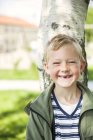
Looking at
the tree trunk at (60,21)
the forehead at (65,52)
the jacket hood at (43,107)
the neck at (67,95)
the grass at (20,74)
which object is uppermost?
the tree trunk at (60,21)

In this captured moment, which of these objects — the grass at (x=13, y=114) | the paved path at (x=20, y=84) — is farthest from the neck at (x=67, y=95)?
the paved path at (x=20, y=84)

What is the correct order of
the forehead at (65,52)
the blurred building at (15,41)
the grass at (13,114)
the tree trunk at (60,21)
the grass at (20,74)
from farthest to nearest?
the blurred building at (15,41)
the grass at (20,74)
the grass at (13,114)
the tree trunk at (60,21)
the forehead at (65,52)

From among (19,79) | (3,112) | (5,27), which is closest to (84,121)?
(3,112)

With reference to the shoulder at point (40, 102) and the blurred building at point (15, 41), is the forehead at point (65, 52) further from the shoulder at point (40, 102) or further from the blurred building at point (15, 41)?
the blurred building at point (15, 41)

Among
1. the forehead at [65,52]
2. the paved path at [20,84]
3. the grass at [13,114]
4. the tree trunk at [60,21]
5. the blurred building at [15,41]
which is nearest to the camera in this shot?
the forehead at [65,52]

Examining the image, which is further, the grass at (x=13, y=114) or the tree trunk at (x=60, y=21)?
the grass at (x=13, y=114)

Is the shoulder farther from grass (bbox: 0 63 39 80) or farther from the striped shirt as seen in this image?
grass (bbox: 0 63 39 80)

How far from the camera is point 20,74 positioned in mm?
13500

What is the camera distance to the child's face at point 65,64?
2379 millimetres

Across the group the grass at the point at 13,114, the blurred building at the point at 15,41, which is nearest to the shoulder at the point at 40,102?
the grass at the point at 13,114

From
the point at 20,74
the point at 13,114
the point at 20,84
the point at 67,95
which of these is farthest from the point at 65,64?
the point at 20,74

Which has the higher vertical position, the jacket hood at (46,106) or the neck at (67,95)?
the neck at (67,95)

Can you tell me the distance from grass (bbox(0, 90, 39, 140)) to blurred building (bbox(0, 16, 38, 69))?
4.49 m

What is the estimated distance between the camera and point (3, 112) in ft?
25.5
